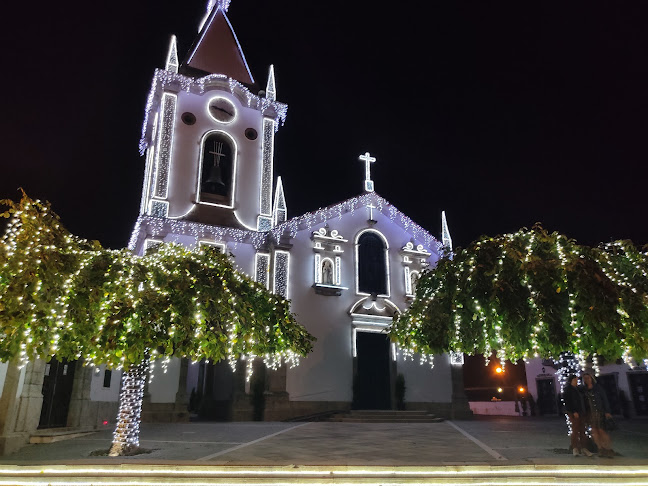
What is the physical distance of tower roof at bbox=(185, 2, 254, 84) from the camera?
2529 centimetres

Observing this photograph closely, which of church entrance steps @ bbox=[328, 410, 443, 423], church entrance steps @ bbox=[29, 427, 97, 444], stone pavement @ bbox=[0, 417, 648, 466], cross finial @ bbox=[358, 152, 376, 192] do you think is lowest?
stone pavement @ bbox=[0, 417, 648, 466]

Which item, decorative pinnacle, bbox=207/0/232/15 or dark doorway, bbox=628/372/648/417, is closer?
dark doorway, bbox=628/372/648/417

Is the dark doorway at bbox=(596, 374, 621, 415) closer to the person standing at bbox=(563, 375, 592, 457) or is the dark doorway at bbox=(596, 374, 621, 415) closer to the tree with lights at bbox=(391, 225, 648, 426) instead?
the tree with lights at bbox=(391, 225, 648, 426)


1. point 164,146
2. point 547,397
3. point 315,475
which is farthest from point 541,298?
point 547,397

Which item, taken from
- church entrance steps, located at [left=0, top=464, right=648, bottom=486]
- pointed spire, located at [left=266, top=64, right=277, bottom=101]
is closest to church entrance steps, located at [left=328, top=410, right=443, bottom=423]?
church entrance steps, located at [left=0, top=464, right=648, bottom=486]

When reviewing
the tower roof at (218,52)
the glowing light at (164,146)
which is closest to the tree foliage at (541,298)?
the glowing light at (164,146)

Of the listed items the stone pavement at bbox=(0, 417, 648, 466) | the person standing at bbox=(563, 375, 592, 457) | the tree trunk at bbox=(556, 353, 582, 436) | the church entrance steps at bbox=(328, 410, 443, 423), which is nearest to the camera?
the stone pavement at bbox=(0, 417, 648, 466)

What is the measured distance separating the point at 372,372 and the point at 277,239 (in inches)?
282

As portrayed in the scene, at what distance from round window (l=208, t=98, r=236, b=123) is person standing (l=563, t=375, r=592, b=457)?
1882 cm

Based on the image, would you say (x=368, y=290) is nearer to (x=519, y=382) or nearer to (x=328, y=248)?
(x=328, y=248)

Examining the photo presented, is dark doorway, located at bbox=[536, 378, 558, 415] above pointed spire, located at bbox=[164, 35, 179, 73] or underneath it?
underneath

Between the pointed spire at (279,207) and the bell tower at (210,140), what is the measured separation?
217 mm

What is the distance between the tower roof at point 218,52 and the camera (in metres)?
25.3

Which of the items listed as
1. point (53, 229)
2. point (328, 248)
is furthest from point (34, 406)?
point (328, 248)
